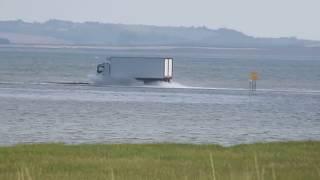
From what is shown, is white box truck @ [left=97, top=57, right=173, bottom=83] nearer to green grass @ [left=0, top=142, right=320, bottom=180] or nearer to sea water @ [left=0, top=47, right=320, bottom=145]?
sea water @ [left=0, top=47, right=320, bottom=145]

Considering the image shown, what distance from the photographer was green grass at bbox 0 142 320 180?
24.6 meters

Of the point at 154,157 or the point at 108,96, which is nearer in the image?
the point at 154,157

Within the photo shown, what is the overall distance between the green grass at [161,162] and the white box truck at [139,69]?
66135mm

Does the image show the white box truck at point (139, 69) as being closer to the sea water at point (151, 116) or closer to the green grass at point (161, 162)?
the sea water at point (151, 116)

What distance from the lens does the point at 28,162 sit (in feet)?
92.1

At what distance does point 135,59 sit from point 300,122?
157 feet

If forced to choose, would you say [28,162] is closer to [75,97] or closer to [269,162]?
[269,162]

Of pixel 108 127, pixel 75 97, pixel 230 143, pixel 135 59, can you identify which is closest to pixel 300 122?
pixel 108 127

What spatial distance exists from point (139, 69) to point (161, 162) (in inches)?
2936

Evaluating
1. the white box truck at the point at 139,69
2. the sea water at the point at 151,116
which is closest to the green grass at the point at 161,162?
the sea water at the point at 151,116

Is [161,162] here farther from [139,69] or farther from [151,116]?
[139,69]

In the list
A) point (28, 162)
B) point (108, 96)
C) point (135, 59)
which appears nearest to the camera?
point (28, 162)

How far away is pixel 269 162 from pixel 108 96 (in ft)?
166

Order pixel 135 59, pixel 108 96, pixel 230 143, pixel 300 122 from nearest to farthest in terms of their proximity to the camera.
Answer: pixel 230 143
pixel 300 122
pixel 108 96
pixel 135 59
